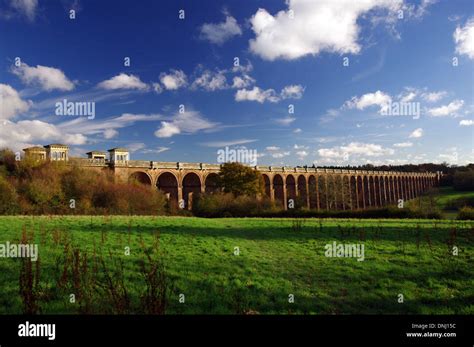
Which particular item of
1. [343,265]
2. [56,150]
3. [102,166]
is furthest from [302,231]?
[56,150]

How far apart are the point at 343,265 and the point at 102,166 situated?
126 ft

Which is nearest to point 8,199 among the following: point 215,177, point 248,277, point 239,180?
point 239,180

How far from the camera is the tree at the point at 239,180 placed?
44.6 metres

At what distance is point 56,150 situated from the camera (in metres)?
43.1

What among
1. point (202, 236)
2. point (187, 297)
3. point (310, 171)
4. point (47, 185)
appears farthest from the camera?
point (310, 171)

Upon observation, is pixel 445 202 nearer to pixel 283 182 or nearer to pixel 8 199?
pixel 283 182

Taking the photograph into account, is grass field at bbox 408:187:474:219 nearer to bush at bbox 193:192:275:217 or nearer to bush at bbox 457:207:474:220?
bush at bbox 457:207:474:220

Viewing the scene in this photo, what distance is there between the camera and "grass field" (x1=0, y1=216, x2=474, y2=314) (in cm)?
711

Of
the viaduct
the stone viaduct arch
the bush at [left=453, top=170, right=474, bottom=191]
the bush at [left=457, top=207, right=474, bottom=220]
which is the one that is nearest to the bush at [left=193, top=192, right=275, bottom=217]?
the stone viaduct arch

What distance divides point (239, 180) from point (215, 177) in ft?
22.0

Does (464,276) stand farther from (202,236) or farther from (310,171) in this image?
(310,171)

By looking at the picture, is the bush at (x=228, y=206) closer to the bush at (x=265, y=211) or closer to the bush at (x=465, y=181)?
the bush at (x=265, y=211)

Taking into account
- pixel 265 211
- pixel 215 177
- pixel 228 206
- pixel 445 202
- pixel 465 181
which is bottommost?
pixel 445 202

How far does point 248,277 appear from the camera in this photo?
9.21 meters
